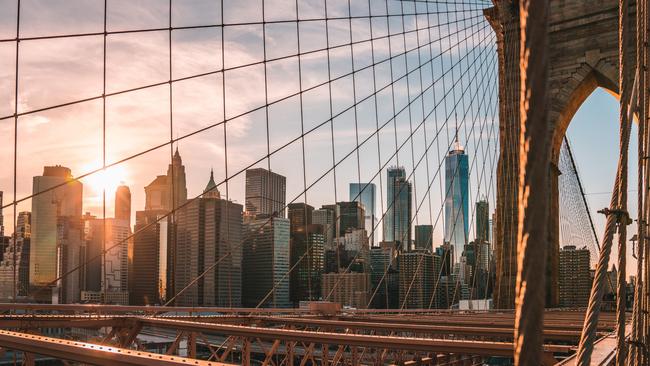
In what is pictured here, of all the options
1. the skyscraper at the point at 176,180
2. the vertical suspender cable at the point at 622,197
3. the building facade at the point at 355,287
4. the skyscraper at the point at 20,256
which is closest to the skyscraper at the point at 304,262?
the building facade at the point at 355,287

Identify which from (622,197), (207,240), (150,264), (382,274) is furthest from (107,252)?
(382,274)

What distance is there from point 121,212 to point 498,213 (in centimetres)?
884

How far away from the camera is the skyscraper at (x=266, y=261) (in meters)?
15.9

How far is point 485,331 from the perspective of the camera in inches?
211

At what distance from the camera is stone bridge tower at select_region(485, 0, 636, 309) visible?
15156mm

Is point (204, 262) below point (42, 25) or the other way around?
below

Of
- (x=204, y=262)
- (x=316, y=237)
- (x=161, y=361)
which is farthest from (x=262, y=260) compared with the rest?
(x=161, y=361)

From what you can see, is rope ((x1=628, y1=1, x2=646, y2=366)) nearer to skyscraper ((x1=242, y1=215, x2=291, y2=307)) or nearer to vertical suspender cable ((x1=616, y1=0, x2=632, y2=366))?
vertical suspender cable ((x1=616, y1=0, x2=632, y2=366))

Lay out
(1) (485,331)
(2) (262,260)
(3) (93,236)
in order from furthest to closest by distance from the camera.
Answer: (2) (262,260), (3) (93,236), (1) (485,331)

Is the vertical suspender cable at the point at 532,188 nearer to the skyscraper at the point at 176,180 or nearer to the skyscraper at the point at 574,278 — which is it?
the skyscraper at the point at 176,180

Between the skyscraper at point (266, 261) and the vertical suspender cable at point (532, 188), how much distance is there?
13834 mm

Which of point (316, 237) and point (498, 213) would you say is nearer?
point (498, 213)

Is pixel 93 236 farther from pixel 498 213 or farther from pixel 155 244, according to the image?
pixel 498 213

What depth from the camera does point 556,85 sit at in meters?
15.7
